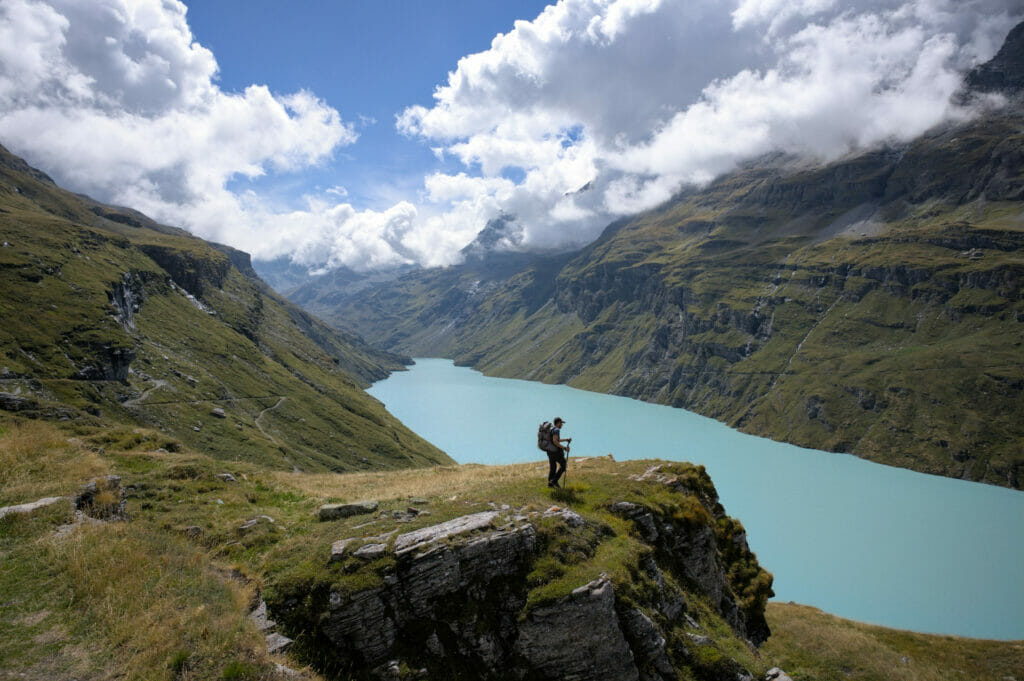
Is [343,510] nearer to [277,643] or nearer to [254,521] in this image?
[254,521]

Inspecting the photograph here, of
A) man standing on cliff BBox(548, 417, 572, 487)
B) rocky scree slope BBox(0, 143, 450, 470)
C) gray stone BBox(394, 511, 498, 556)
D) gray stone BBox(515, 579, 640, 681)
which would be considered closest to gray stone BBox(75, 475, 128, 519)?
gray stone BBox(394, 511, 498, 556)

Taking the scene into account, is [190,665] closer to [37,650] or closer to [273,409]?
[37,650]

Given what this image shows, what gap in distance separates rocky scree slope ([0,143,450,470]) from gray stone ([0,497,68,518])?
62.7 metres

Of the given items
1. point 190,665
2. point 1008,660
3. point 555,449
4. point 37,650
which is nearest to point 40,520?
point 37,650

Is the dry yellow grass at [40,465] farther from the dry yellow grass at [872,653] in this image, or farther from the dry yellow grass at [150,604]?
the dry yellow grass at [872,653]

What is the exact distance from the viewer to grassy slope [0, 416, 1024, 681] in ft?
28.9

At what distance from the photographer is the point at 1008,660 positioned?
136 feet

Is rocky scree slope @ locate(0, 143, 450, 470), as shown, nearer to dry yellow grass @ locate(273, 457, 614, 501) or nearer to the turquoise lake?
dry yellow grass @ locate(273, 457, 614, 501)

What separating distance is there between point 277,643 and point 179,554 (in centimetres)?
364

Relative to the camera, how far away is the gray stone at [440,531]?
48.1 ft

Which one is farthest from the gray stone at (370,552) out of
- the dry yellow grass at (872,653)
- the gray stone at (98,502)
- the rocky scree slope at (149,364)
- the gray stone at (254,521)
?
the rocky scree slope at (149,364)

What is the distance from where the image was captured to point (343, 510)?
18453 millimetres

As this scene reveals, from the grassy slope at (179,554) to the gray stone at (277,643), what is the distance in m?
0.63

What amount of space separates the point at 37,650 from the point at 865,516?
168m
